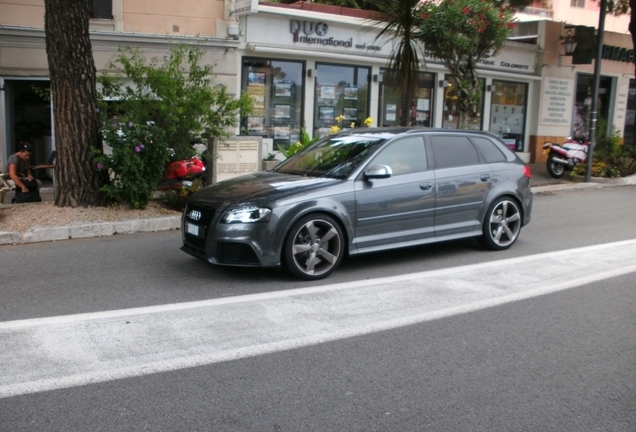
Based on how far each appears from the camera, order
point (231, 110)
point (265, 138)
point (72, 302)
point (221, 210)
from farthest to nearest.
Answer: point (265, 138)
point (231, 110)
point (221, 210)
point (72, 302)

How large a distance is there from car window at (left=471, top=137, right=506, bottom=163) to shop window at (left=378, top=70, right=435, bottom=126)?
965cm

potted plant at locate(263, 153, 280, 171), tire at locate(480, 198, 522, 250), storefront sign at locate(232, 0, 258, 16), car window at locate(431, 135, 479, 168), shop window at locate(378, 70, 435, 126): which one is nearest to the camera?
car window at locate(431, 135, 479, 168)

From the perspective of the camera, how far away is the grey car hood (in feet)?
23.5

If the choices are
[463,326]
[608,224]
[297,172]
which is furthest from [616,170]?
[463,326]

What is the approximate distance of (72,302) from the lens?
638 cm

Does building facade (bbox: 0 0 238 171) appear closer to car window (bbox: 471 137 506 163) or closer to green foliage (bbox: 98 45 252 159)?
green foliage (bbox: 98 45 252 159)

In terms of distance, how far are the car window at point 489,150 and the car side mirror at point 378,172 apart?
6.34 feet

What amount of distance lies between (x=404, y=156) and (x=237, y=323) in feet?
11.0

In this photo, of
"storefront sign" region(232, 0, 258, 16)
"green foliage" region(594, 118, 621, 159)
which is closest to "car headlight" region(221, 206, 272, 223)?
"storefront sign" region(232, 0, 258, 16)

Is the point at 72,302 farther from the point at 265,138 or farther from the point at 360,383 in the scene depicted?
the point at 265,138

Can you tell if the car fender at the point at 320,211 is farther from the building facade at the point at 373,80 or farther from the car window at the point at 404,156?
the building facade at the point at 373,80

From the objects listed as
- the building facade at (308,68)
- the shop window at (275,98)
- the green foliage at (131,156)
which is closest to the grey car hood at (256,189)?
the green foliage at (131,156)

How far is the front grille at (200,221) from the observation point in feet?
23.6

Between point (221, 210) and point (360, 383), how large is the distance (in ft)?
9.88
